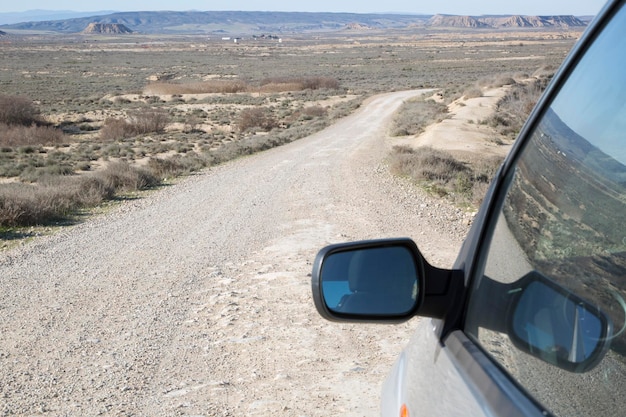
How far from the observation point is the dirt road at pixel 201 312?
505 cm

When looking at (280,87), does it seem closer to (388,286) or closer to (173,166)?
(173,166)

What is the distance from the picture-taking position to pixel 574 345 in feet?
4.41

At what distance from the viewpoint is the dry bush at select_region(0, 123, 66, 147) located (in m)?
31.0

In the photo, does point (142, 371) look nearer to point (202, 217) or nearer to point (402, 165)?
point (202, 217)

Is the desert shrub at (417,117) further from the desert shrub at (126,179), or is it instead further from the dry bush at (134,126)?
the dry bush at (134,126)

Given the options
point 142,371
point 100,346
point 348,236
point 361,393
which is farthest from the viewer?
point 348,236

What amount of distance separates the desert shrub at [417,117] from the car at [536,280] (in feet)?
74.5

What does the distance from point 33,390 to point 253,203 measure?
7.77 m

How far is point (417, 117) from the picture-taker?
28203 mm

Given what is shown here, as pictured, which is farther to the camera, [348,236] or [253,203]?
[253,203]

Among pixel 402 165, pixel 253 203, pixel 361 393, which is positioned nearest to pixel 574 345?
pixel 361 393

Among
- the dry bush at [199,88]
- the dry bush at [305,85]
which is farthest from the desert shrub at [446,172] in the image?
the dry bush at [199,88]

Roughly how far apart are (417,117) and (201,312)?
22.4 metres

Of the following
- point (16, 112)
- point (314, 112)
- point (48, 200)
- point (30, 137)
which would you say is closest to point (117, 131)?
point (30, 137)
